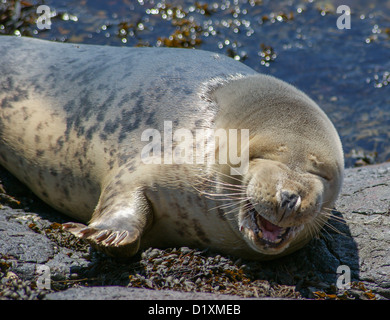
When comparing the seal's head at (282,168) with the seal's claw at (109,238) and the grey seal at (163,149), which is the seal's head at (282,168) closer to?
the grey seal at (163,149)

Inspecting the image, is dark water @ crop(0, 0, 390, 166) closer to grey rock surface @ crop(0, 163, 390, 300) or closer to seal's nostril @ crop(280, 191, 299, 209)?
grey rock surface @ crop(0, 163, 390, 300)

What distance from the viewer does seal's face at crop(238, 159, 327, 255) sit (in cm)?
400

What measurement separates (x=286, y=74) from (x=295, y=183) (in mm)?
4940

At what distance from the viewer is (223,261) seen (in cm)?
458

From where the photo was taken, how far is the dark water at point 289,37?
842 cm

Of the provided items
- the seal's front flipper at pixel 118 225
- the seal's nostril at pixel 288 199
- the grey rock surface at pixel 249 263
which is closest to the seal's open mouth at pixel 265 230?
the seal's nostril at pixel 288 199

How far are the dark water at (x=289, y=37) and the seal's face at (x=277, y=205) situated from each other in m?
3.88

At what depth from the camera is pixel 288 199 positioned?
3969mm

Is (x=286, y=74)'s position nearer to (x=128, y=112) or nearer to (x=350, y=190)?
(x=350, y=190)

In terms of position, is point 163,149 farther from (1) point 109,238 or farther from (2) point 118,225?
(1) point 109,238

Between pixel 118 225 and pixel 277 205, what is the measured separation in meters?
1.15

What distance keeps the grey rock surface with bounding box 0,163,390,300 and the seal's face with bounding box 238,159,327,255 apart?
0.31 metres
